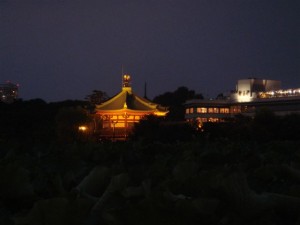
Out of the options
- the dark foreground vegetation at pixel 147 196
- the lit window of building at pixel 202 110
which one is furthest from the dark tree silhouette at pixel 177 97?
the dark foreground vegetation at pixel 147 196

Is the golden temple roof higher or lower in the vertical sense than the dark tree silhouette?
lower

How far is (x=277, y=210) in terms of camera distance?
1.18m

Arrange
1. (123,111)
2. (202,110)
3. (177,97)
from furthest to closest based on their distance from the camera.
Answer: (177,97) < (202,110) < (123,111)

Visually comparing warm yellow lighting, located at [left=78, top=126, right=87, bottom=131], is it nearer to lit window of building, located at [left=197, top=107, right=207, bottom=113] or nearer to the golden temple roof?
the golden temple roof

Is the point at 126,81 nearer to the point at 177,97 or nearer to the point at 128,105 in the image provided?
the point at 128,105

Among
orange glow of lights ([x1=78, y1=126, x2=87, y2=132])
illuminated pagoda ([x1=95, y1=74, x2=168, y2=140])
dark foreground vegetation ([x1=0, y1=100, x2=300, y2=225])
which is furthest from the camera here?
illuminated pagoda ([x1=95, y1=74, x2=168, y2=140])

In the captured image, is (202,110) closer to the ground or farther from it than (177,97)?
closer to the ground

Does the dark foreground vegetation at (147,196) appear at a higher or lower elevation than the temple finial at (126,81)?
lower

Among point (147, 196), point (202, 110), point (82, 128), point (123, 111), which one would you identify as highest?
point (202, 110)

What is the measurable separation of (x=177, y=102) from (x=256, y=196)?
73093 mm

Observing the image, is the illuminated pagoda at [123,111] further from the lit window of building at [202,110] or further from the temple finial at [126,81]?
the lit window of building at [202,110]

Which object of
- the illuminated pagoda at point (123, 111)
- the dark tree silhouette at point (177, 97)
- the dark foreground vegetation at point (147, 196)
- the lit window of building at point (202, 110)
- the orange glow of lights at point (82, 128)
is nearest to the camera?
the dark foreground vegetation at point (147, 196)

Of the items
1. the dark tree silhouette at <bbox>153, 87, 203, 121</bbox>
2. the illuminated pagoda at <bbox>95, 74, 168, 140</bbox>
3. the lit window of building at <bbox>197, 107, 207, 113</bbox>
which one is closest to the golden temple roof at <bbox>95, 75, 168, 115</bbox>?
the illuminated pagoda at <bbox>95, 74, 168, 140</bbox>

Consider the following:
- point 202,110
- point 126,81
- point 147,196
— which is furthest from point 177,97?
point 147,196
